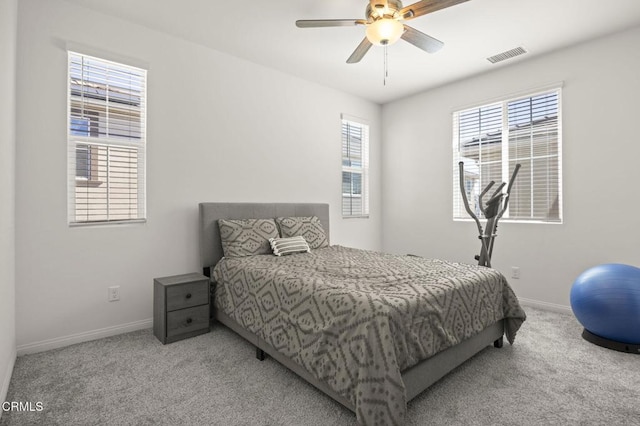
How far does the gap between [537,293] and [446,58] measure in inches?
111

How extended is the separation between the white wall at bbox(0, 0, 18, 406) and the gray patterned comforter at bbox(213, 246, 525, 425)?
4.58 feet

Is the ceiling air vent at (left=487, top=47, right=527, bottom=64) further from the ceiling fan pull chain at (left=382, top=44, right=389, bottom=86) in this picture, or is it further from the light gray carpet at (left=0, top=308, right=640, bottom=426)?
the light gray carpet at (left=0, top=308, right=640, bottom=426)

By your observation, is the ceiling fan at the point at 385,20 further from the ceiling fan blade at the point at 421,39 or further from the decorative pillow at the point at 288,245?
the decorative pillow at the point at 288,245

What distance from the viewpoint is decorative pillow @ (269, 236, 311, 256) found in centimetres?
326

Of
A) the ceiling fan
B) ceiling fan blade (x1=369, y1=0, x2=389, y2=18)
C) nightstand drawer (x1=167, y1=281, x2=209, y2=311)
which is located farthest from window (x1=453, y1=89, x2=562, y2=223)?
nightstand drawer (x1=167, y1=281, x2=209, y2=311)

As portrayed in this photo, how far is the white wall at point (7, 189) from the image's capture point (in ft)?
6.16

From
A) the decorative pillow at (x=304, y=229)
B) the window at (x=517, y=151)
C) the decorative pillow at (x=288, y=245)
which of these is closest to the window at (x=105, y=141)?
the decorative pillow at (x=288, y=245)

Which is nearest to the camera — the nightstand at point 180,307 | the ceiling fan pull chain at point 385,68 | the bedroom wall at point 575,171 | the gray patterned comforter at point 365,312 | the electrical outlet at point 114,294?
the gray patterned comforter at point 365,312

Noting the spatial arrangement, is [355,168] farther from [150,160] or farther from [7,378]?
[7,378]

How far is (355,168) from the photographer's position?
16.4 ft

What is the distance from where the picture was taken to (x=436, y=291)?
199 cm

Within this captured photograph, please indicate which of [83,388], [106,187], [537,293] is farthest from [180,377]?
[537,293]

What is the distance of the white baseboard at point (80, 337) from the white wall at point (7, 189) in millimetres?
141

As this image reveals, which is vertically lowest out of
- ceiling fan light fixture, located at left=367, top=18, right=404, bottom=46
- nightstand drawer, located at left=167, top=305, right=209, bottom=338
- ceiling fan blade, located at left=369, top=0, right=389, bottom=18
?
nightstand drawer, located at left=167, top=305, right=209, bottom=338
